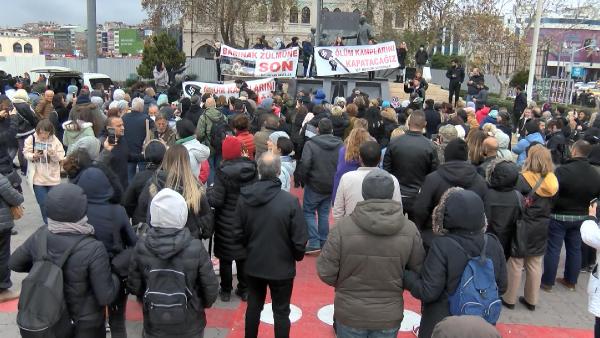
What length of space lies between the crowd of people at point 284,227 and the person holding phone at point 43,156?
18mm

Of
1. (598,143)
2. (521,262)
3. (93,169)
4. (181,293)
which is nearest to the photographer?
(181,293)

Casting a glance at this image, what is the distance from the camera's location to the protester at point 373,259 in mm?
3406

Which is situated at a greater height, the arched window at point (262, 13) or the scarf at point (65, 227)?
the arched window at point (262, 13)

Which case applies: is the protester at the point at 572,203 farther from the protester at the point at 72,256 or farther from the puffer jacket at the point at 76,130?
the puffer jacket at the point at 76,130

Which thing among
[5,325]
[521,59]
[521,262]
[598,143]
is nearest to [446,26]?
[521,59]

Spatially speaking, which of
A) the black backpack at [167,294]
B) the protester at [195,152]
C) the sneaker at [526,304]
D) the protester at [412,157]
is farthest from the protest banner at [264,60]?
the black backpack at [167,294]

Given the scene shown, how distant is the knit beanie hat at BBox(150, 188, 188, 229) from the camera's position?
3.33 m

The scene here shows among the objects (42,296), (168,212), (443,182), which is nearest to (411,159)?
(443,182)

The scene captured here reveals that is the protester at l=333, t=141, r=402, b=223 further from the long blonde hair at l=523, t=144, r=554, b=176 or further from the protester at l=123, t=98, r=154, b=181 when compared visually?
the protester at l=123, t=98, r=154, b=181

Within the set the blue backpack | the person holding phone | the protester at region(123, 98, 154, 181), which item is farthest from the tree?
the blue backpack

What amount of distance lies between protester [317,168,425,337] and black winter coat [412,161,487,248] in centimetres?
115

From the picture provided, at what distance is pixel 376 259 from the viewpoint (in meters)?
3.45

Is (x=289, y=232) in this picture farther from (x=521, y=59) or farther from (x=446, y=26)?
(x=446, y=26)

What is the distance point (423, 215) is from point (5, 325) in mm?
3927
